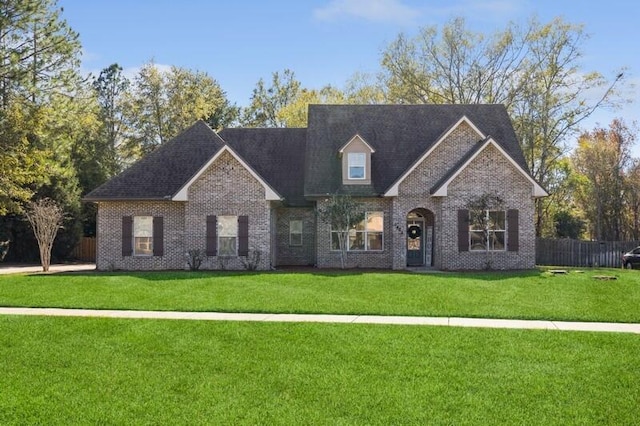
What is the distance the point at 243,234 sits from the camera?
79.9 ft

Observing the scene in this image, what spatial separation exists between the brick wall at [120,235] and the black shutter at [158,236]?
0.40 ft

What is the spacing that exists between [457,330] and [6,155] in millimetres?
23358

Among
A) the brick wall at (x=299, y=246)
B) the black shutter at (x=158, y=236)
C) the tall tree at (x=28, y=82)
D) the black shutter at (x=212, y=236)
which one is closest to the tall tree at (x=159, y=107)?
the tall tree at (x=28, y=82)

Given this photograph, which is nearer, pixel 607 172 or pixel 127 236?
pixel 127 236

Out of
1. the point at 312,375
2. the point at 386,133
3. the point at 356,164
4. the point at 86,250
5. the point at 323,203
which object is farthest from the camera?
the point at 86,250

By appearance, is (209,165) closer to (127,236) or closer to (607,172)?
(127,236)

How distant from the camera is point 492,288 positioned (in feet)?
57.5

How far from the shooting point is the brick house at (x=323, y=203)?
79.3ft

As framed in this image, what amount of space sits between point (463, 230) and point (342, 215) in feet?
15.4

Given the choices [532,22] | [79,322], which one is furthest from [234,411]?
[532,22]

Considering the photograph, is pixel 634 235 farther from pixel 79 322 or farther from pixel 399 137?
pixel 79 322

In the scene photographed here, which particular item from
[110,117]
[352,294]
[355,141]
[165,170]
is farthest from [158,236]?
[110,117]

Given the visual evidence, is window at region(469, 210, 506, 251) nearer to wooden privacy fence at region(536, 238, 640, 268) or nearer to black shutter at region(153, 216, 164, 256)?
wooden privacy fence at region(536, 238, 640, 268)

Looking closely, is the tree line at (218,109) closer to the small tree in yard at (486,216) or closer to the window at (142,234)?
the window at (142,234)
